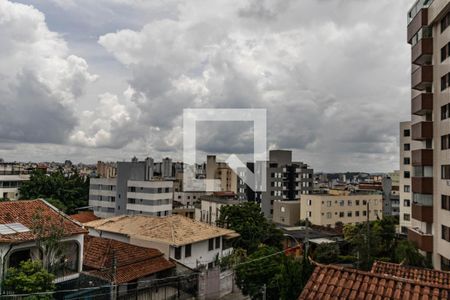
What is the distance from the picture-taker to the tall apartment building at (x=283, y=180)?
54.4 metres

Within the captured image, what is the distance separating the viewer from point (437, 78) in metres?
17.7

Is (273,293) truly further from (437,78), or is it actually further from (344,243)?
(344,243)

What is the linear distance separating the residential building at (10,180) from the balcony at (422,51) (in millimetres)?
44267

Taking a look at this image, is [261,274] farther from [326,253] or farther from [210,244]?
[326,253]

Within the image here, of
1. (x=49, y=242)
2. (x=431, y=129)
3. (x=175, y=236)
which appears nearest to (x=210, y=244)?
(x=175, y=236)

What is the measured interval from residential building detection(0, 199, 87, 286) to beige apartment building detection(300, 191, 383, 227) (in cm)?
3017

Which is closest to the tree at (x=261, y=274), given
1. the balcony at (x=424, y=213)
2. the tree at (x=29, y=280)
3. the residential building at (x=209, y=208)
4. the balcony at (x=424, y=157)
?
the tree at (x=29, y=280)

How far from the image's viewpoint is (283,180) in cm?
5503

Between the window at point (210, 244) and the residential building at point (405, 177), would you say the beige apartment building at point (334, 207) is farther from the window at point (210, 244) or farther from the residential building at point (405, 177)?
the window at point (210, 244)

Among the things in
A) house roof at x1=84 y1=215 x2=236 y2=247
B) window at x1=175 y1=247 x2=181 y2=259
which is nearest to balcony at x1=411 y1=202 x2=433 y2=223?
house roof at x1=84 y1=215 x2=236 y2=247

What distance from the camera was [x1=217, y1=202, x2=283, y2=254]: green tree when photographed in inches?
966

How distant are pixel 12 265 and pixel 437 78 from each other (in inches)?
775

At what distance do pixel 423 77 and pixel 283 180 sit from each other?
124ft

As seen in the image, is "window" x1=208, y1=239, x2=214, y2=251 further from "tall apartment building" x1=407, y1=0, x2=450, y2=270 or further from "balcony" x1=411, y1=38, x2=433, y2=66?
"balcony" x1=411, y1=38, x2=433, y2=66
